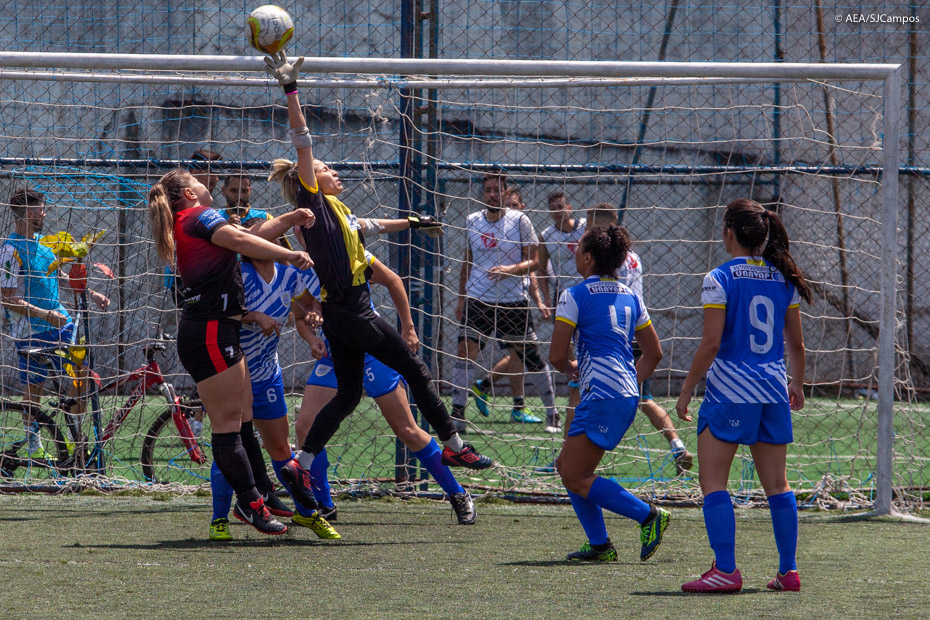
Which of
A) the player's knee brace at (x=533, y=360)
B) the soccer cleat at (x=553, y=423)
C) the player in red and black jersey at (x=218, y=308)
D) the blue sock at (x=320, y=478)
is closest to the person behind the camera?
the player in red and black jersey at (x=218, y=308)

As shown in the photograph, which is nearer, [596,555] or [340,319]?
[596,555]

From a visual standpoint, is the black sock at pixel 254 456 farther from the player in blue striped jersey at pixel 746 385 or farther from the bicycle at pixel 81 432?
the player in blue striped jersey at pixel 746 385

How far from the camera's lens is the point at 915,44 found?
1004 centimetres

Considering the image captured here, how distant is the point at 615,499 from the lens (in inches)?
161

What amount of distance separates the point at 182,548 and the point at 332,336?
120 centimetres

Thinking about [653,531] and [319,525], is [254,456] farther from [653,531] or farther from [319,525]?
[653,531]

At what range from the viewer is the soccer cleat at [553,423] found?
7.25 meters

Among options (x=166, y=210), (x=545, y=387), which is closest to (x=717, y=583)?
(x=166, y=210)

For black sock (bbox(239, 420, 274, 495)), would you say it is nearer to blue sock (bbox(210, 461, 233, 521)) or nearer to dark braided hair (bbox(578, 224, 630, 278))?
blue sock (bbox(210, 461, 233, 521))

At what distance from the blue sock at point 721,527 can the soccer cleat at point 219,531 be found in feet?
7.67

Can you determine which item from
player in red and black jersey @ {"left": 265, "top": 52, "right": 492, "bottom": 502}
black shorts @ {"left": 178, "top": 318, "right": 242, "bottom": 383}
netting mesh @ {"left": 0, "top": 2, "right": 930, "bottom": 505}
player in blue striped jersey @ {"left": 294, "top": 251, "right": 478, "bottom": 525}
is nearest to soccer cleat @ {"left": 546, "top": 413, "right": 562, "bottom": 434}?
netting mesh @ {"left": 0, "top": 2, "right": 930, "bottom": 505}

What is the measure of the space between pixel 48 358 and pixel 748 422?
4.81 meters

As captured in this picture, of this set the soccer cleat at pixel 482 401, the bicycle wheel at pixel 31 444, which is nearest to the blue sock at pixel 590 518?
the soccer cleat at pixel 482 401

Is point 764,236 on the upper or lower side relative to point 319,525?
upper
